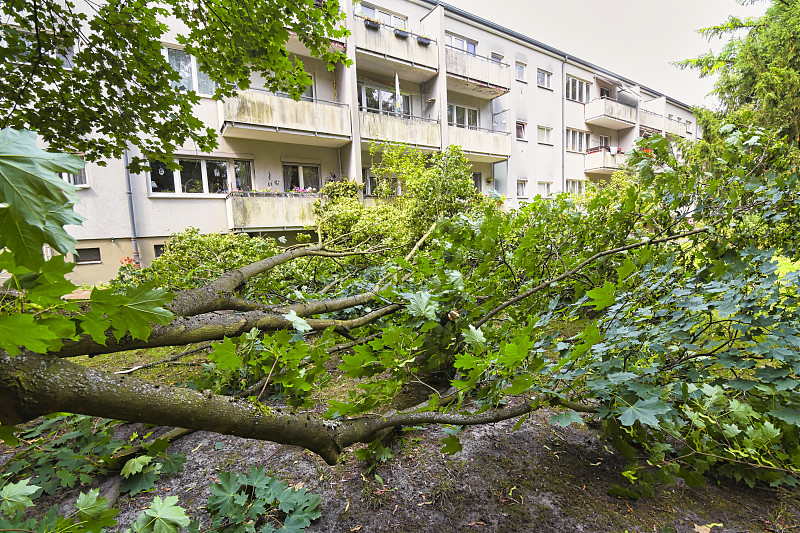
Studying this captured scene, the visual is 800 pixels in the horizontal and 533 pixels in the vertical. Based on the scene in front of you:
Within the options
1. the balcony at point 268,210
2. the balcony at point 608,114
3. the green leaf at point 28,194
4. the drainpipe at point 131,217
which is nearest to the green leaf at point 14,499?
the green leaf at point 28,194

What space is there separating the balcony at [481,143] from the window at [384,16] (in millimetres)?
5185

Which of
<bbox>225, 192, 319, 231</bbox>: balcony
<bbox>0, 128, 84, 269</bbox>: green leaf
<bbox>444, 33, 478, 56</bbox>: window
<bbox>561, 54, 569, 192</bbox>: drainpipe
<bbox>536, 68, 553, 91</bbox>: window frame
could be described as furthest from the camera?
<bbox>561, 54, 569, 192</bbox>: drainpipe

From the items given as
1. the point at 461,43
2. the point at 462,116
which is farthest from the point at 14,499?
the point at 461,43

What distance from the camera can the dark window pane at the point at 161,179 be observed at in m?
11.2

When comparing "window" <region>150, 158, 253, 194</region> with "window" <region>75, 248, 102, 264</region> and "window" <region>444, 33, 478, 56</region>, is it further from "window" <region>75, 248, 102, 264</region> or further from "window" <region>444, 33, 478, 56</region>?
"window" <region>444, 33, 478, 56</region>

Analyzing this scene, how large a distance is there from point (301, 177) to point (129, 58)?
1073 cm

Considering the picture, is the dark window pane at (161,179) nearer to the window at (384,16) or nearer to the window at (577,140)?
the window at (384,16)

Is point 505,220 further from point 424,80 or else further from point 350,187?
point 424,80

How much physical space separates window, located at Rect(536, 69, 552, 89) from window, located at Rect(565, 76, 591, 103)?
66.0 inches

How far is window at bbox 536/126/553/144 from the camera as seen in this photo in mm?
20297

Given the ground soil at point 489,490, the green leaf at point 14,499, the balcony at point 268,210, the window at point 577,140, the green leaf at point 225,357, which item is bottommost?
the ground soil at point 489,490

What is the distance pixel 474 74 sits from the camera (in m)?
16.5

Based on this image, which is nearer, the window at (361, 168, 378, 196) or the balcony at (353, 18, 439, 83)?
the balcony at (353, 18, 439, 83)

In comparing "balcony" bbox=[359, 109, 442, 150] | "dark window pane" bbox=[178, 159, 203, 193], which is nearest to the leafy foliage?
"dark window pane" bbox=[178, 159, 203, 193]
